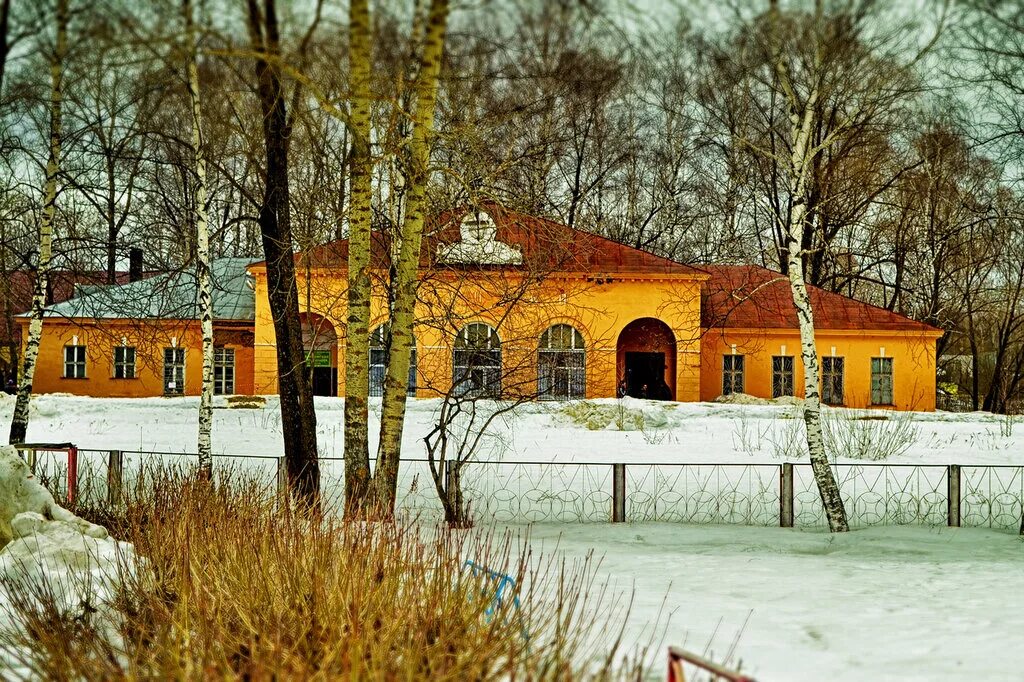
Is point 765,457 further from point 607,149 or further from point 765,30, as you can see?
point 765,30

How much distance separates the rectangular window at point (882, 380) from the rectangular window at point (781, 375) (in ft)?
8.95

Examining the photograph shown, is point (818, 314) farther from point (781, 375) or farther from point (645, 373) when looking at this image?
point (645, 373)

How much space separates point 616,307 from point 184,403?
43.6ft

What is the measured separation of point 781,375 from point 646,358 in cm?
463

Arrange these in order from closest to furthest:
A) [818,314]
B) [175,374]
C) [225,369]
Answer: [818,314], [175,374], [225,369]

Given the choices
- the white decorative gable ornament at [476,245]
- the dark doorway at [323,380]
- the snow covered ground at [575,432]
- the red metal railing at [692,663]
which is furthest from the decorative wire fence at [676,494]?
the dark doorway at [323,380]

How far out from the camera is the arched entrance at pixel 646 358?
33969 mm

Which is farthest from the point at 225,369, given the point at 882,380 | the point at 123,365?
the point at 882,380

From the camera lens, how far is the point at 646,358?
1398 inches

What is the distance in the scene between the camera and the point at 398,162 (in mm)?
12273

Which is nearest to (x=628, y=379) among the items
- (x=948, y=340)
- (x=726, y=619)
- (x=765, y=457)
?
(x=948, y=340)

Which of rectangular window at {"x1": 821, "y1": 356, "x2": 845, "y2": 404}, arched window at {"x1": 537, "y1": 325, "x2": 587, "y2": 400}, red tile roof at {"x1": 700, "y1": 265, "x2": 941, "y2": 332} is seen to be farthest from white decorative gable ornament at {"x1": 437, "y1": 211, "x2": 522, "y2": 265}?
rectangular window at {"x1": 821, "y1": 356, "x2": 845, "y2": 404}

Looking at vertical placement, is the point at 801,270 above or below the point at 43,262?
below

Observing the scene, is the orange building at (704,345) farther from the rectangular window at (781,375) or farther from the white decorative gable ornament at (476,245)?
the white decorative gable ornament at (476,245)
